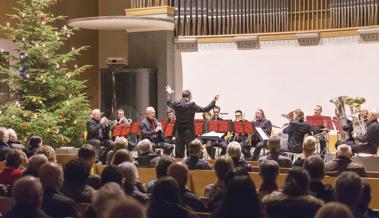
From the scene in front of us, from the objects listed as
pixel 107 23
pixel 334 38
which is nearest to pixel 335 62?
pixel 334 38

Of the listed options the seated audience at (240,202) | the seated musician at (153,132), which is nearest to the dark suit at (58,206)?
the seated audience at (240,202)

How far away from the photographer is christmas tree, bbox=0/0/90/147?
13008 millimetres

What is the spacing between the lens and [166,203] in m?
4.58

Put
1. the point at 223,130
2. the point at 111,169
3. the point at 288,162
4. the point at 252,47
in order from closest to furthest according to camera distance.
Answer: the point at 111,169 < the point at 288,162 < the point at 223,130 < the point at 252,47

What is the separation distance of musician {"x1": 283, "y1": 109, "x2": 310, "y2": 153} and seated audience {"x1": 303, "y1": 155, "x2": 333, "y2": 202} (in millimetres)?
6007

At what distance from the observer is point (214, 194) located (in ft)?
19.1

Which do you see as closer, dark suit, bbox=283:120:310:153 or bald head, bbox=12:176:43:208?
bald head, bbox=12:176:43:208

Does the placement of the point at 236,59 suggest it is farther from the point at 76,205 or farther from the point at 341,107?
the point at 76,205

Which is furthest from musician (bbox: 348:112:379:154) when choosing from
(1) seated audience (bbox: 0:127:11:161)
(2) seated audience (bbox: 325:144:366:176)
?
(1) seated audience (bbox: 0:127:11:161)

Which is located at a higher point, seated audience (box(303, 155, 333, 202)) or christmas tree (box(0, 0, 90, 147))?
christmas tree (box(0, 0, 90, 147))

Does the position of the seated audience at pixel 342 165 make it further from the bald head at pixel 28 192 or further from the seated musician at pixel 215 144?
the seated musician at pixel 215 144

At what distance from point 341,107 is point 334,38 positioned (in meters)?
2.53

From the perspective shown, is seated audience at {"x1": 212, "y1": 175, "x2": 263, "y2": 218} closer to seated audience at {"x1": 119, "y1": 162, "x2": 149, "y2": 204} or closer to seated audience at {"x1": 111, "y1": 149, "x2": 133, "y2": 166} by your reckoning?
seated audience at {"x1": 119, "y1": 162, "x2": 149, "y2": 204}

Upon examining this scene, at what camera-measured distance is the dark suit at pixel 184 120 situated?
12203 mm
